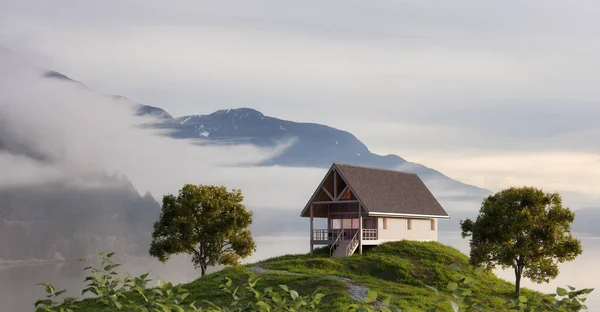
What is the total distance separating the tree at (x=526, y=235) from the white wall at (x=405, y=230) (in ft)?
37.2

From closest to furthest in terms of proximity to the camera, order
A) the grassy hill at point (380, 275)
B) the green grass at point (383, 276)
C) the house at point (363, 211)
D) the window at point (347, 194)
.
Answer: the green grass at point (383, 276)
the grassy hill at point (380, 275)
the house at point (363, 211)
the window at point (347, 194)

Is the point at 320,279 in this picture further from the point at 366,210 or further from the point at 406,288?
the point at 366,210

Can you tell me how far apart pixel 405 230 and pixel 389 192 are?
3.43 meters

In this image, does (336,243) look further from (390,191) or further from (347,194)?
(390,191)

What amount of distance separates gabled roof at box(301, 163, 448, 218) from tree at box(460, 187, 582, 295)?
1089 cm

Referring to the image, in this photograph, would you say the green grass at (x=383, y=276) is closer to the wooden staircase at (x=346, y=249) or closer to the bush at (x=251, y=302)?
the wooden staircase at (x=346, y=249)

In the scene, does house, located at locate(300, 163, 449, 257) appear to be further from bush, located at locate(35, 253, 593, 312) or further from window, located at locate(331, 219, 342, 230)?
bush, located at locate(35, 253, 593, 312)

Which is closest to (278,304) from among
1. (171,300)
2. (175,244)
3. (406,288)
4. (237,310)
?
(237,310)

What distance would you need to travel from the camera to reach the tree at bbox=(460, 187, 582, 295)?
42406 mm

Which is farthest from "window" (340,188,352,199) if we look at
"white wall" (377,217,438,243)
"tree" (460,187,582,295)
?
"tree" (460,187,582,295)

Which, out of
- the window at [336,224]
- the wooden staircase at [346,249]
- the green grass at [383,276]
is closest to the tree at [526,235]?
the green grass at [383,276]

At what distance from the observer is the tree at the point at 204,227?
50375mm

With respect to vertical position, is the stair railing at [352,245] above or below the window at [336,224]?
below

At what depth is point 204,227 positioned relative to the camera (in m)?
50.5
